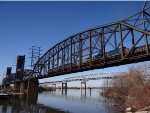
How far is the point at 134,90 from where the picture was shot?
3847cm

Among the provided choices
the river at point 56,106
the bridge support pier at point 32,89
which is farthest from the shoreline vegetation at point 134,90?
the bridge support pier at point 32,89

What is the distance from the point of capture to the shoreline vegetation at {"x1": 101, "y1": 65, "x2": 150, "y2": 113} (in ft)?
103

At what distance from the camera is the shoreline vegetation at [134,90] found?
31.5 m

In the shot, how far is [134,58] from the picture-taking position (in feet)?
112

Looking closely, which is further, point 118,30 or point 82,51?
point 82,51

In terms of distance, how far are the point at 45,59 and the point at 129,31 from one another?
4513 centimetres

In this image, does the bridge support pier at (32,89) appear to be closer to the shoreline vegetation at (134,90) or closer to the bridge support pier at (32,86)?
the bridge support pier at (32,86)

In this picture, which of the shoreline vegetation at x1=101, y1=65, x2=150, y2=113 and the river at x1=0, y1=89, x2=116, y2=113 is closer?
the shoreline vegetation at x1=101, y1=65, x2=150, y2=113

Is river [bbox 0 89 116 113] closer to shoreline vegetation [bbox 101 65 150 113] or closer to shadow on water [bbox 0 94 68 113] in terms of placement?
shadow on water [bbox 0 94 68 113]

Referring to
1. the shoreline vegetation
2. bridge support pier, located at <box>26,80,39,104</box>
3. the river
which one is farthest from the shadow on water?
bridge support pier, located at <box>26,80,39,104</box>

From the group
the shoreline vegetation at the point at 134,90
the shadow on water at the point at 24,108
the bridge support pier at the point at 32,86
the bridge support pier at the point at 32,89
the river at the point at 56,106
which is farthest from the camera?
the bridge support pier at the point at 32,86

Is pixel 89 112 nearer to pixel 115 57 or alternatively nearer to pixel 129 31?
pixel 115 57

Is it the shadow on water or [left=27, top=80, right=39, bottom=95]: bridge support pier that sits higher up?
[left=27, top=80, right=39, bottom=95]: bridge support pier

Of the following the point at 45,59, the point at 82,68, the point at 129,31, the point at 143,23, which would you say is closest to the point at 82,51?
the point at 82,68
